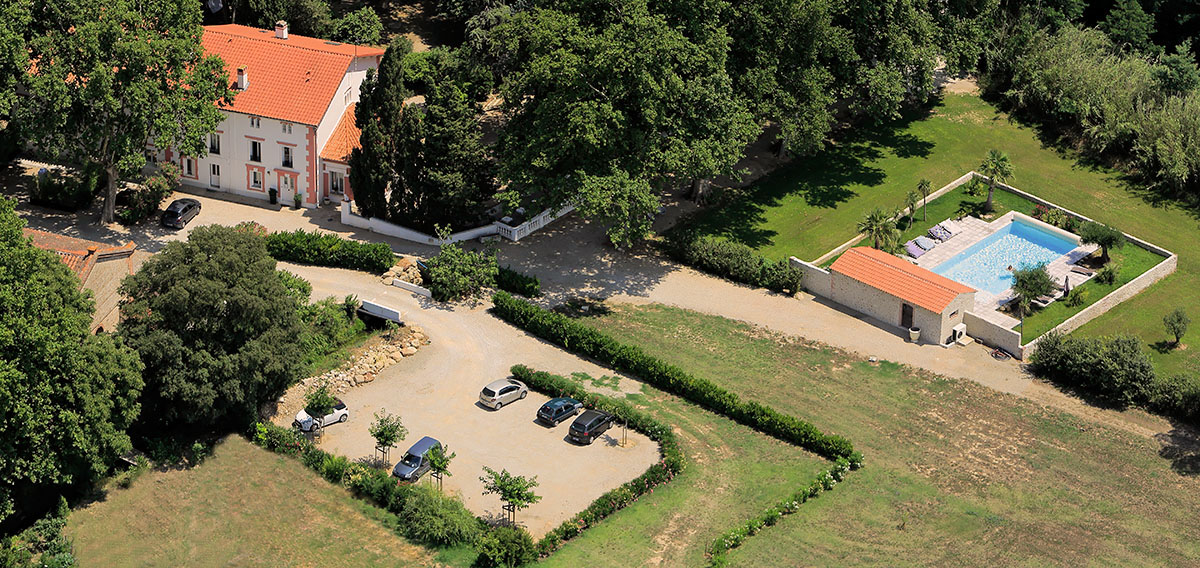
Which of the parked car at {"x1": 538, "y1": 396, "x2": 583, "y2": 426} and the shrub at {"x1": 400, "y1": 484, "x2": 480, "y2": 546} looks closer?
the shrub at {"x1": 400, "y1": 484, "x2": 480, "y2": 546}

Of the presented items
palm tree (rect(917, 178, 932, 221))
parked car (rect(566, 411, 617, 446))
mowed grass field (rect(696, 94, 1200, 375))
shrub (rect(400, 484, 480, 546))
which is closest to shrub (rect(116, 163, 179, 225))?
shrub (rect(400, 484, 480, 546))

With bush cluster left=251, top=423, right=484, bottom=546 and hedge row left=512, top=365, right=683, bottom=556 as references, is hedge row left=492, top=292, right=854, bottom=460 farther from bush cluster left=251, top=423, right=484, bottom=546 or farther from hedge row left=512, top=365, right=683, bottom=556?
bush cluster left=251, top=423, right=484, bottom=546

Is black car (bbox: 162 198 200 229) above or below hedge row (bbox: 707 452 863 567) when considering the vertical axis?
above

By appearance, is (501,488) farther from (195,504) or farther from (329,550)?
(195,504)

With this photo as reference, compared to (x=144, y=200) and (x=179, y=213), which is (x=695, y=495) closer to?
(x=179, y=213)

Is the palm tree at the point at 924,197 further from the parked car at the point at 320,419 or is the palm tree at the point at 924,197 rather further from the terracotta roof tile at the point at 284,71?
the parked car at the point at 320,419

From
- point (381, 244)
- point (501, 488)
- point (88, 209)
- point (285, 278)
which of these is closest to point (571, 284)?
point (381, 244)

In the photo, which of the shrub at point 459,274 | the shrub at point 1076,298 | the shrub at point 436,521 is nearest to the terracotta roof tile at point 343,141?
the shrub at point 459,274
